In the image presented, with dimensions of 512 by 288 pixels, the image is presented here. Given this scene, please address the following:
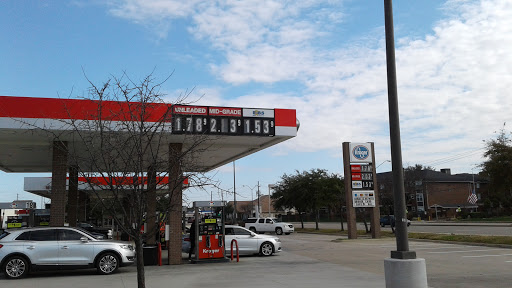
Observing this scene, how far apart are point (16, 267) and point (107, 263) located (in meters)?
2.65

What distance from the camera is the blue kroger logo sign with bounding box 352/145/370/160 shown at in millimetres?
30870

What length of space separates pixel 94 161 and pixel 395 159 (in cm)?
512

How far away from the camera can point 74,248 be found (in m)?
Result: 14.2

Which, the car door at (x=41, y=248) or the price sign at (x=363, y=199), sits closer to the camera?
the car door at (x=41, y=248)

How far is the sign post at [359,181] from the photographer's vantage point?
100ft

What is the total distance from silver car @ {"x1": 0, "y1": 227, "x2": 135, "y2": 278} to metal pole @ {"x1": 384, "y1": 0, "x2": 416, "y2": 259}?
9925 millimetres

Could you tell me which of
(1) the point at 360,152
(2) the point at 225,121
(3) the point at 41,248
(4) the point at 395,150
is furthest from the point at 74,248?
(1) the point at 360,152

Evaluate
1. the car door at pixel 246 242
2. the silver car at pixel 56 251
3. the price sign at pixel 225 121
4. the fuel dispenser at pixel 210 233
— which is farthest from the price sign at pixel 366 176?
the silver car at pixel 56 251

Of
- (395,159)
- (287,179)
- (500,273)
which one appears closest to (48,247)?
(395,159)

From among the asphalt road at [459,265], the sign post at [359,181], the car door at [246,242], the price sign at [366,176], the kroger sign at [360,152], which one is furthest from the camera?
the price sign at [366,176]

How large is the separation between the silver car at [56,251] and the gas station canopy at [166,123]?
3.20 meters

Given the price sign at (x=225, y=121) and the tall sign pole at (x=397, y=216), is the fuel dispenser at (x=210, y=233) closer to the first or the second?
the price sign at (x=225, y=121)

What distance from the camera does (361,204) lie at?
30484 mm

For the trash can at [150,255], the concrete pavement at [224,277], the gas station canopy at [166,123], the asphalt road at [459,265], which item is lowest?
the asphalt road at [459,265]
